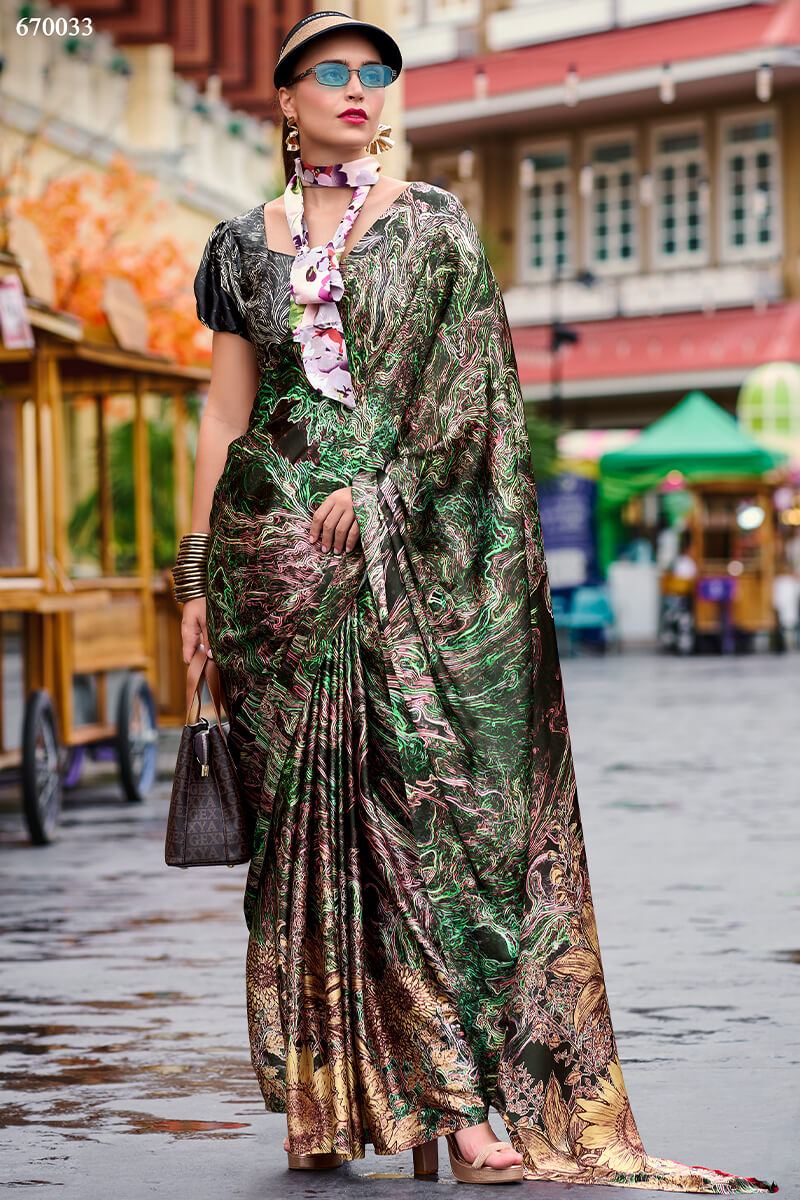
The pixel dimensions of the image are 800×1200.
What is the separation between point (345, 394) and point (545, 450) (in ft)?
88.7

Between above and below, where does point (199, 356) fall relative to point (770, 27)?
below

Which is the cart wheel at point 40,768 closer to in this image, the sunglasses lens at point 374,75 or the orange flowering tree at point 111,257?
the sunglasses lens at point 374,75

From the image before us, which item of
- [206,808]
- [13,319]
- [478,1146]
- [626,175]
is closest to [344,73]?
[206,808]

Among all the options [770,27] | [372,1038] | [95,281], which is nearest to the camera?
[372,1038]

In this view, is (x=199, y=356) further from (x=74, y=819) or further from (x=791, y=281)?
(x=791, y=281)

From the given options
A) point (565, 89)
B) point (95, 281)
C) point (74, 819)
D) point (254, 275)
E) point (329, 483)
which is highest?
point (565, 89)

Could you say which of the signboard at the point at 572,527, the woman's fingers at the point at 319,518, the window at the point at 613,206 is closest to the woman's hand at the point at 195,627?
the woman's fingers at the point at 319,518

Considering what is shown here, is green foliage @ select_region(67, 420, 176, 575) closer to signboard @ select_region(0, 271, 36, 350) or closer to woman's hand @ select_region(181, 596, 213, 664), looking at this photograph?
signboard @ select_region(0, 271, 36, 350)

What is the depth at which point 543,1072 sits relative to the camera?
3953mm

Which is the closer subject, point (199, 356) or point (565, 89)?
point (199, 356)

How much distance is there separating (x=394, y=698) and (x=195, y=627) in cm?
47

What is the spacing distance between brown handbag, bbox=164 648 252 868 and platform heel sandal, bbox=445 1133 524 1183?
0.64 meters

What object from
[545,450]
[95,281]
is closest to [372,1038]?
[95,281]

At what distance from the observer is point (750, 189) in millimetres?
41625
